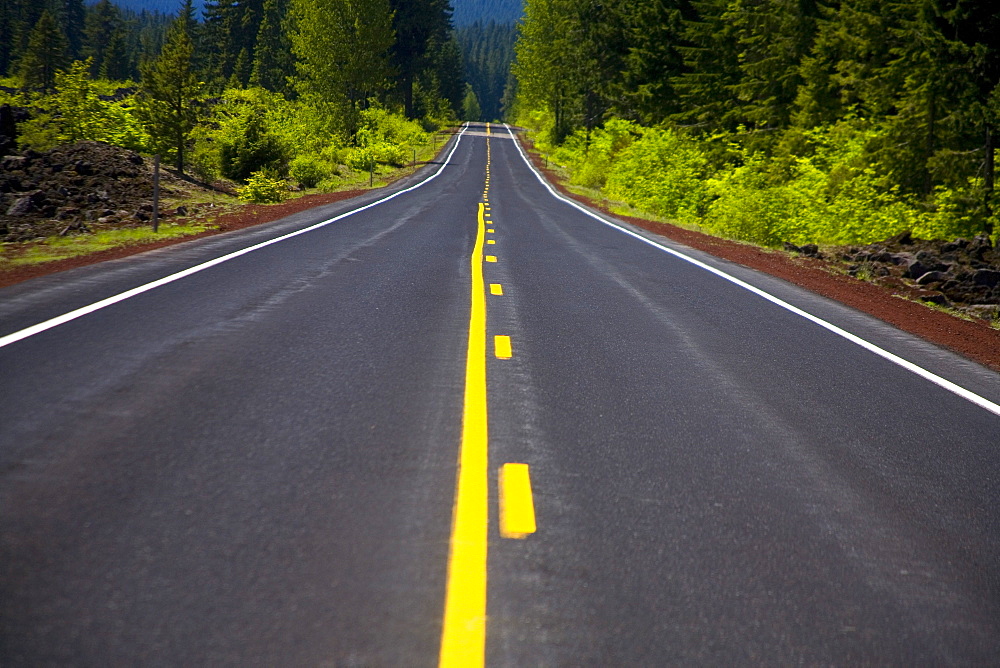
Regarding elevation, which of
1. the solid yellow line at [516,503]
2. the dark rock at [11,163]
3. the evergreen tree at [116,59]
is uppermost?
the evergreen tree at [116,59]

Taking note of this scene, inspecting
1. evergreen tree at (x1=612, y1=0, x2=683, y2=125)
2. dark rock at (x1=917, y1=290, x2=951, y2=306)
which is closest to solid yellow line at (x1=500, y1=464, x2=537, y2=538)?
dark rock at (x1=917, y1=290, x2=951, y2=306)

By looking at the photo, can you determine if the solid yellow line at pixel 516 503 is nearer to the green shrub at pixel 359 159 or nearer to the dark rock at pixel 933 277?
the dark rock at pixel 933 277

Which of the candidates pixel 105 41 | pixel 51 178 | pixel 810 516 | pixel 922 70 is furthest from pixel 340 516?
pixel 105 41

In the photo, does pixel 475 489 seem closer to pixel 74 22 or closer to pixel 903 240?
pixel 903 240

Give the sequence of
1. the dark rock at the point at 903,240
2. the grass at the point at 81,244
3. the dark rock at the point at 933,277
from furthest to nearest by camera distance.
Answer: the dark rock at the point at 903,240 < the dark rock at the point at 933,277 < the grass at the point at 81,244

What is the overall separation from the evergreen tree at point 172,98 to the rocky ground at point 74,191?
3.11m

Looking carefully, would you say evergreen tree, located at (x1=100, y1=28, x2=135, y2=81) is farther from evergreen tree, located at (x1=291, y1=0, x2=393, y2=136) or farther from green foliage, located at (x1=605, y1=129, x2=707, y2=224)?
green foliage, located at (x1=605, y1=129, x2=707, y2=224)

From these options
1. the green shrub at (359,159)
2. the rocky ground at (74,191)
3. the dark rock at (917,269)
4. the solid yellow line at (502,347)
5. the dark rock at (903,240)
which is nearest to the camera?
the solid yellow line at (502,347)

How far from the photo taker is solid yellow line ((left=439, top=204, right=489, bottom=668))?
8.63ft

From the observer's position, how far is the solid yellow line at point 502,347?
6.76 meters

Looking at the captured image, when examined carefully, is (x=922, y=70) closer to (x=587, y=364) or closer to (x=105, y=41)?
(x=587, y=364)

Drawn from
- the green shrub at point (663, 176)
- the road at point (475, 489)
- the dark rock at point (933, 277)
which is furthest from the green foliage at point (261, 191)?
the dark rock at point (933, 277)

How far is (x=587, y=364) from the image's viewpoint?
6.60 m

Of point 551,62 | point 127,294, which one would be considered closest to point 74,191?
point 127,294
